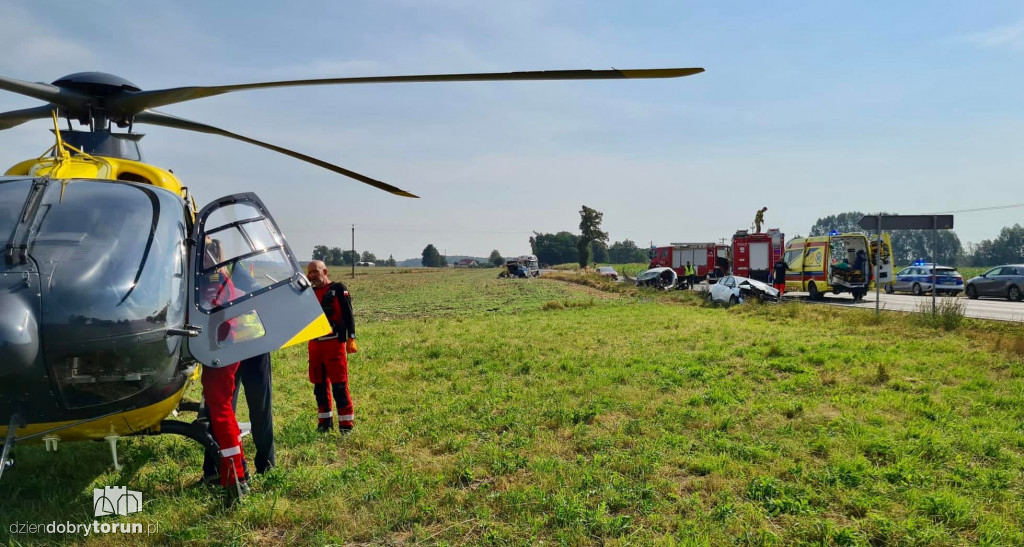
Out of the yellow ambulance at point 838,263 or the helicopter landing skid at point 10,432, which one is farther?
the yellow ambulance at point 838,263

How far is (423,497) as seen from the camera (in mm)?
4207

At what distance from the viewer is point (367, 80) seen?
3.87m

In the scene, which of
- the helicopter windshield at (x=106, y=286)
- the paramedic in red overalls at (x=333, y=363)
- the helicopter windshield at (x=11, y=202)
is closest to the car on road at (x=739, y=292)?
the paramedic in red overalls at (x=333, y=363)

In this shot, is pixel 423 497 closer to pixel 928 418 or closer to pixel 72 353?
pixel 72 353

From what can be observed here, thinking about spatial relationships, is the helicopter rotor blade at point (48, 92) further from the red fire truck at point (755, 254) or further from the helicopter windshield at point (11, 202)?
the red fire truck at point (755, 254)

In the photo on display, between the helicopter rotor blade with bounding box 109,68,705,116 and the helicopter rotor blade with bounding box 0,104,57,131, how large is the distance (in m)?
1.07

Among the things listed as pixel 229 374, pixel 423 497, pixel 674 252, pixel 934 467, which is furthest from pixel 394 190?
pixel 674 252

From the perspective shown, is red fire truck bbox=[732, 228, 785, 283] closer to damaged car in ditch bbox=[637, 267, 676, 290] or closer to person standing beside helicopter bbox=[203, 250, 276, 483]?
damaged car in ditch bbox=[637, 267, 676, 290]

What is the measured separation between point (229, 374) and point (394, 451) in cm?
182

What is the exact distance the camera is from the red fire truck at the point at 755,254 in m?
26.8

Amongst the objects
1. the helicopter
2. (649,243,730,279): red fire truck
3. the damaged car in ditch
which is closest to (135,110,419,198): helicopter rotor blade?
the helicopter

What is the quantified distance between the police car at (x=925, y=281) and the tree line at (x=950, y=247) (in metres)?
42.6

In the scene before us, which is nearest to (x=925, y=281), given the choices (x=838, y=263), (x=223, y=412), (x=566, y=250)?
(x=838, y=263)

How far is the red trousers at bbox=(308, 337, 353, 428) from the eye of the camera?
585 centimetres
